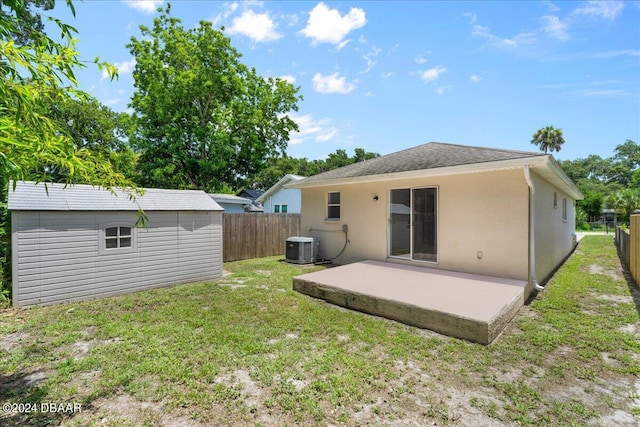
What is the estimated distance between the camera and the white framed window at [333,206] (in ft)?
29.9

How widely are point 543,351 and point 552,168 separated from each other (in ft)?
13.1

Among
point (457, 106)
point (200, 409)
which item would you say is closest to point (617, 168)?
point (457, 106)

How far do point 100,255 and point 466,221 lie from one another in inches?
292

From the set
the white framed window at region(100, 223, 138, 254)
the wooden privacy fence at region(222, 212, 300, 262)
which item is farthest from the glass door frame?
the white framed window at region(100, 223, 138, 254)

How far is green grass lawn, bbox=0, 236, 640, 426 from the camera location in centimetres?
239

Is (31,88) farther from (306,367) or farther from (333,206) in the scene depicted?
(333,206)

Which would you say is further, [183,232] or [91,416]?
[183,232]

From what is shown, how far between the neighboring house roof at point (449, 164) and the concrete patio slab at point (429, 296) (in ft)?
7.23

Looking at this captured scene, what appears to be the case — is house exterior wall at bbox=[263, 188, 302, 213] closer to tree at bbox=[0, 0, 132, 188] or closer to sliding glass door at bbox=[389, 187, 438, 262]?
sliding glass door at bbox=[389, 187, 438, 262]

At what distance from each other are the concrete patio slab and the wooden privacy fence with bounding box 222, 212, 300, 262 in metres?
4.61

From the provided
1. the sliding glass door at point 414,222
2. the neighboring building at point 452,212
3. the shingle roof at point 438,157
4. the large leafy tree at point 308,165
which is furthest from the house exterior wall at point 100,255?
the large leafy tree at point 308,165

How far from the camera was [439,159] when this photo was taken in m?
7.04

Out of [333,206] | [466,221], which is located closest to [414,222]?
[466,221]

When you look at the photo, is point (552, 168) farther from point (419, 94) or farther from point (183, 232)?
point (183, 232)
